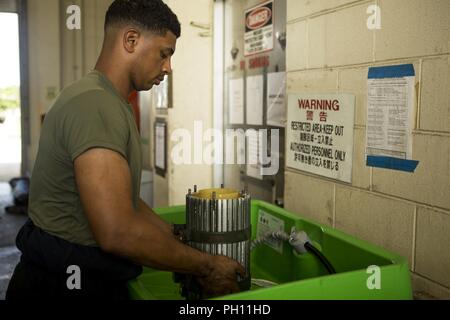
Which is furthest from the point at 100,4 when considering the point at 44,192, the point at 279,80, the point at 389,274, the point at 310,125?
the point at 389,274

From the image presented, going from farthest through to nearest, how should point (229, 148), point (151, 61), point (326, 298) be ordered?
point (229, 148)
point (151, 61)
point (326, 298)

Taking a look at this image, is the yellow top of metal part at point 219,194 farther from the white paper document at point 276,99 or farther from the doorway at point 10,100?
the doorway at point 10,100

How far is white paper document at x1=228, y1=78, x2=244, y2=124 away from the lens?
261cm

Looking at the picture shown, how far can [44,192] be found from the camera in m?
1.20

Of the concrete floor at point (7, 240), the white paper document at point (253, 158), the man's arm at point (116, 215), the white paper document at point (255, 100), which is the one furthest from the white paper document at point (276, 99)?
the concrete floor at point (7, 240)

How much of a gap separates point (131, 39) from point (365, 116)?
0.83 meters

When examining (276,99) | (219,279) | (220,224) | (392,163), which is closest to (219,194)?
(220,224)

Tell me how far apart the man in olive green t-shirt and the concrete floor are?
1.92 meters

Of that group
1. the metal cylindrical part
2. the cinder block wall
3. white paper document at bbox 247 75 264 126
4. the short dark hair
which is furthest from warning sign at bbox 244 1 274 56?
the metal cylindrical part

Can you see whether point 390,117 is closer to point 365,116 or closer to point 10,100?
point 365,116

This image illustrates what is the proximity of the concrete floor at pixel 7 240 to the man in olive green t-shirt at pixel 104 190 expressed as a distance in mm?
1919

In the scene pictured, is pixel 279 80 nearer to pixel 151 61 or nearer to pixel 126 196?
pixel 151 61

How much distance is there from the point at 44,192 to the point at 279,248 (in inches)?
32.8

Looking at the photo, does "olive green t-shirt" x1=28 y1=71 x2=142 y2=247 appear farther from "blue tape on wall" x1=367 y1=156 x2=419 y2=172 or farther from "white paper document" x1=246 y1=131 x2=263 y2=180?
"white paper document" x1=246 y1=131 x2=263 y2=180
